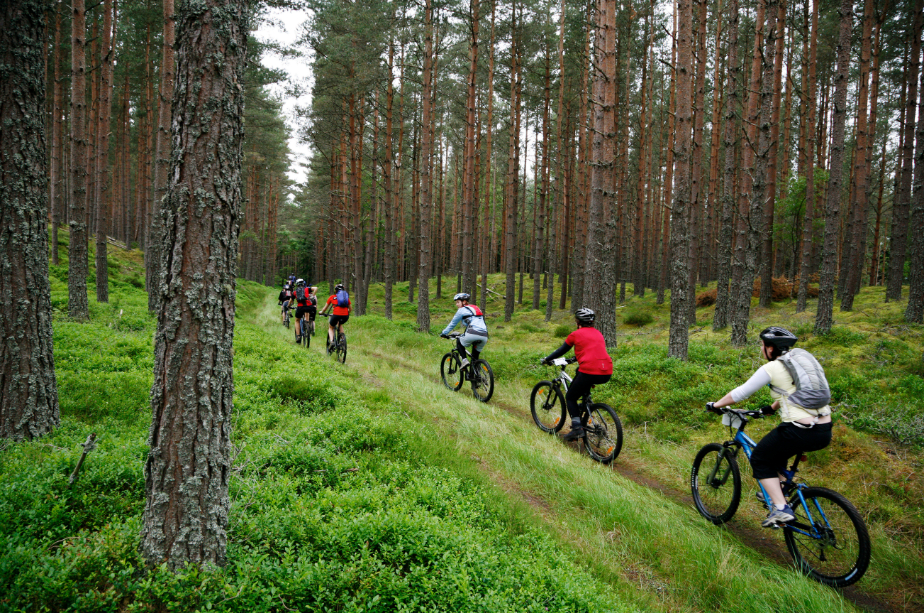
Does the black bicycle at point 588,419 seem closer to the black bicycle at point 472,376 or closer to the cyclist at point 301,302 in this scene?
the black bicycle at point 472,376

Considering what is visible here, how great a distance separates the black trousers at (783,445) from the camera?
415 centimetres

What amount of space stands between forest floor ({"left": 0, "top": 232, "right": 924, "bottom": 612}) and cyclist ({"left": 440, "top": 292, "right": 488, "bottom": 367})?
52.3 inches

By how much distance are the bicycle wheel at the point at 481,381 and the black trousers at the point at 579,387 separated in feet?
8.68

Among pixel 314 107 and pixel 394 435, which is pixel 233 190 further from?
pixel 314 107

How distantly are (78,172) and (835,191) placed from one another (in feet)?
65.8

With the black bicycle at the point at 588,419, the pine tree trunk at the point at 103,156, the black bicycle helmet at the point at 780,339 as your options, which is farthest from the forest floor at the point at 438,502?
the pine tree trunk at the point at 103,156

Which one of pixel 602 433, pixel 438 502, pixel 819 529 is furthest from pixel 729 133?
pixel 438 502

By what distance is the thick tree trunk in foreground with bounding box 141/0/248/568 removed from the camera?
2.60m

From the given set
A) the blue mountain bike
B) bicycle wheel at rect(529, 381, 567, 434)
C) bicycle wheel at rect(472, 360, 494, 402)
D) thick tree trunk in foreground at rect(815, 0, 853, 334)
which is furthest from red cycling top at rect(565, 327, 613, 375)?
thick tree trunk in foreground at rect(815, 0, 853, 334)

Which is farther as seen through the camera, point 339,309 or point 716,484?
point 339,309

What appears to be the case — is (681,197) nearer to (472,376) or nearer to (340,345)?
(472,376)

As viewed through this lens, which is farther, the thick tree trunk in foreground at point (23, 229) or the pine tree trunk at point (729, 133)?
the pine tree trunk at point (729, 133)

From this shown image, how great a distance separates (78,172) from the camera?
1148cm

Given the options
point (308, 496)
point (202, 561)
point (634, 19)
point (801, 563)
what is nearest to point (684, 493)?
point (801, 563)
